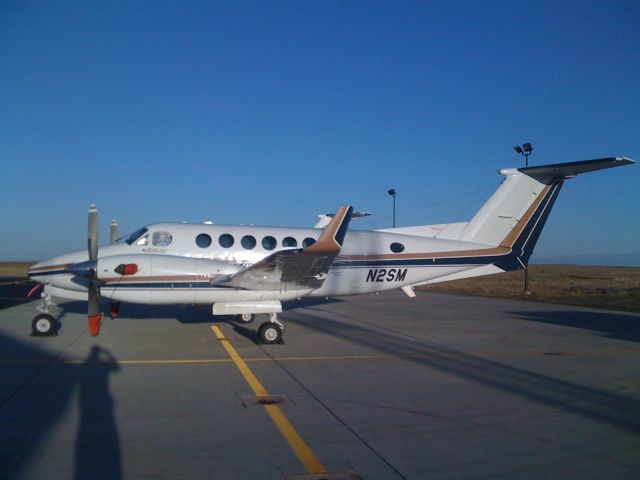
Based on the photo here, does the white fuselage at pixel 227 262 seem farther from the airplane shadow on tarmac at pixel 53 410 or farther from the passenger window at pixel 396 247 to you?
the airplane shadow on tarmac at pixel 53 410

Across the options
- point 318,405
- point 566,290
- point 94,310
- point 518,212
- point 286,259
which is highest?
point 518,212

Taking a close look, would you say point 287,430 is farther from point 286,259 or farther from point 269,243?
point 269,243

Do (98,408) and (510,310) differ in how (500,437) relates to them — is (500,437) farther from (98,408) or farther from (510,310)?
(510,310)

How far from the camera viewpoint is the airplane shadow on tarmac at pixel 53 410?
5113 millimetres

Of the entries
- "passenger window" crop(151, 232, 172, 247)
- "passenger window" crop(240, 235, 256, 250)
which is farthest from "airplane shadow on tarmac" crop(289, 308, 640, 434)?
"passenger window" crop(151, 232, 172, 247)

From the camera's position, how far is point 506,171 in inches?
621

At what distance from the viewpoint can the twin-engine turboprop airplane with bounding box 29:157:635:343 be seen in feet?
39.5

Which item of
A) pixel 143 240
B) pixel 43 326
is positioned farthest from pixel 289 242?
pixel 43 326

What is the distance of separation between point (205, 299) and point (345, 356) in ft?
11.9

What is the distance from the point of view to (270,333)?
40.8 ft

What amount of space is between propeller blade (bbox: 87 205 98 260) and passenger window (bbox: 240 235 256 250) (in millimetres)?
3502

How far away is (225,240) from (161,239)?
1577 millimetres

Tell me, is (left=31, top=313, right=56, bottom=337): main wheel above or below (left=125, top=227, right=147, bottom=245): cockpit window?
below

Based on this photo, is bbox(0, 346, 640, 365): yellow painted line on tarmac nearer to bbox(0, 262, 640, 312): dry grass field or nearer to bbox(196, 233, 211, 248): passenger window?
bbox(196, 233, 211, 248): passenger window
